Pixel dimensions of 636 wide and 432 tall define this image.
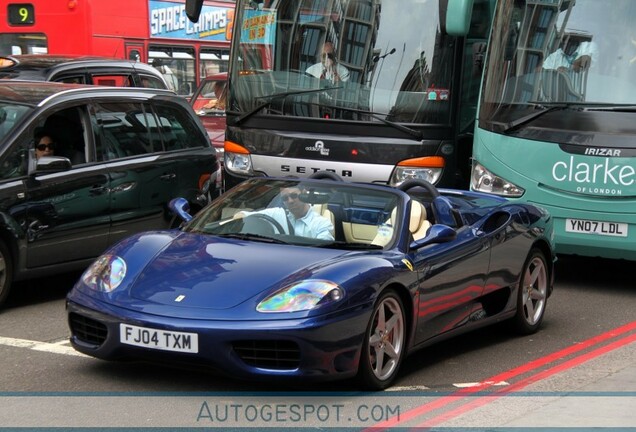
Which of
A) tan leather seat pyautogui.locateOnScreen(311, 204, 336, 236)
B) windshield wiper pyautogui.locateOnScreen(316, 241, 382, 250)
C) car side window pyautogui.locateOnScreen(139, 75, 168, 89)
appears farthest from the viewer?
car side window pyautogui.locateOnScreen(139, 75, 168, 89)

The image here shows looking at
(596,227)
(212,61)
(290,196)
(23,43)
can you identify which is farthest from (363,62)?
(212,61)

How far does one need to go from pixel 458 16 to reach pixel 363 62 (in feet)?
4.58

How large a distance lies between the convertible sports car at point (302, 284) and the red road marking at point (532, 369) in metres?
0.41

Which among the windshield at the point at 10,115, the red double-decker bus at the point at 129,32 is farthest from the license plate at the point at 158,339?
the red double-decker bus at the point at 129,32

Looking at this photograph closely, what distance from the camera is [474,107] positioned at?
12.8 metres

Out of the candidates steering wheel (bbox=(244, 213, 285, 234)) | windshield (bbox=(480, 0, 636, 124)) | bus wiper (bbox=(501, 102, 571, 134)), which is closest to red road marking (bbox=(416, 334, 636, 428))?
steering wheel (bbox=(244, 213, 285, 234))

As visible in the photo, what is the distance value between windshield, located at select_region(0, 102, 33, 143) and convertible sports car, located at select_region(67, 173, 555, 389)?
2137 mm

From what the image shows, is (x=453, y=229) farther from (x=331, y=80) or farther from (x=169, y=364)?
(x=331, y=80)

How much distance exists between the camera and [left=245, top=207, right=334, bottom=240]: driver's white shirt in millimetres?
7592

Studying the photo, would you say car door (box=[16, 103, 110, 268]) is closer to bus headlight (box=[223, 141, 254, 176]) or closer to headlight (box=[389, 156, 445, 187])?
bus headlight (box=[223, 141, 254, 176])

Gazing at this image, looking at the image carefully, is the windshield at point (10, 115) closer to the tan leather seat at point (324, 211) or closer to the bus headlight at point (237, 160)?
the tan leather seat at point (324, 211)

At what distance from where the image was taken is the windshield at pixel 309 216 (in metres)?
7.59

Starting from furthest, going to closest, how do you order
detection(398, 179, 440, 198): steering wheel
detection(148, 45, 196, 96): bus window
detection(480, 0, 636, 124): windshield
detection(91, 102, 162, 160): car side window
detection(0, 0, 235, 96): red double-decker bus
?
detection(148, 45, 196, 96): bus window
detection(0, 0, 235, 96): red double-decker bus
detection(480, 0, 636, 124): windshield
detection(91, 102, 162, 160): car side window
detection(398, 179, 440, 198): steering wheel

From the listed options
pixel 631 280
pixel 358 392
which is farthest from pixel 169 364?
pixel 631 280
